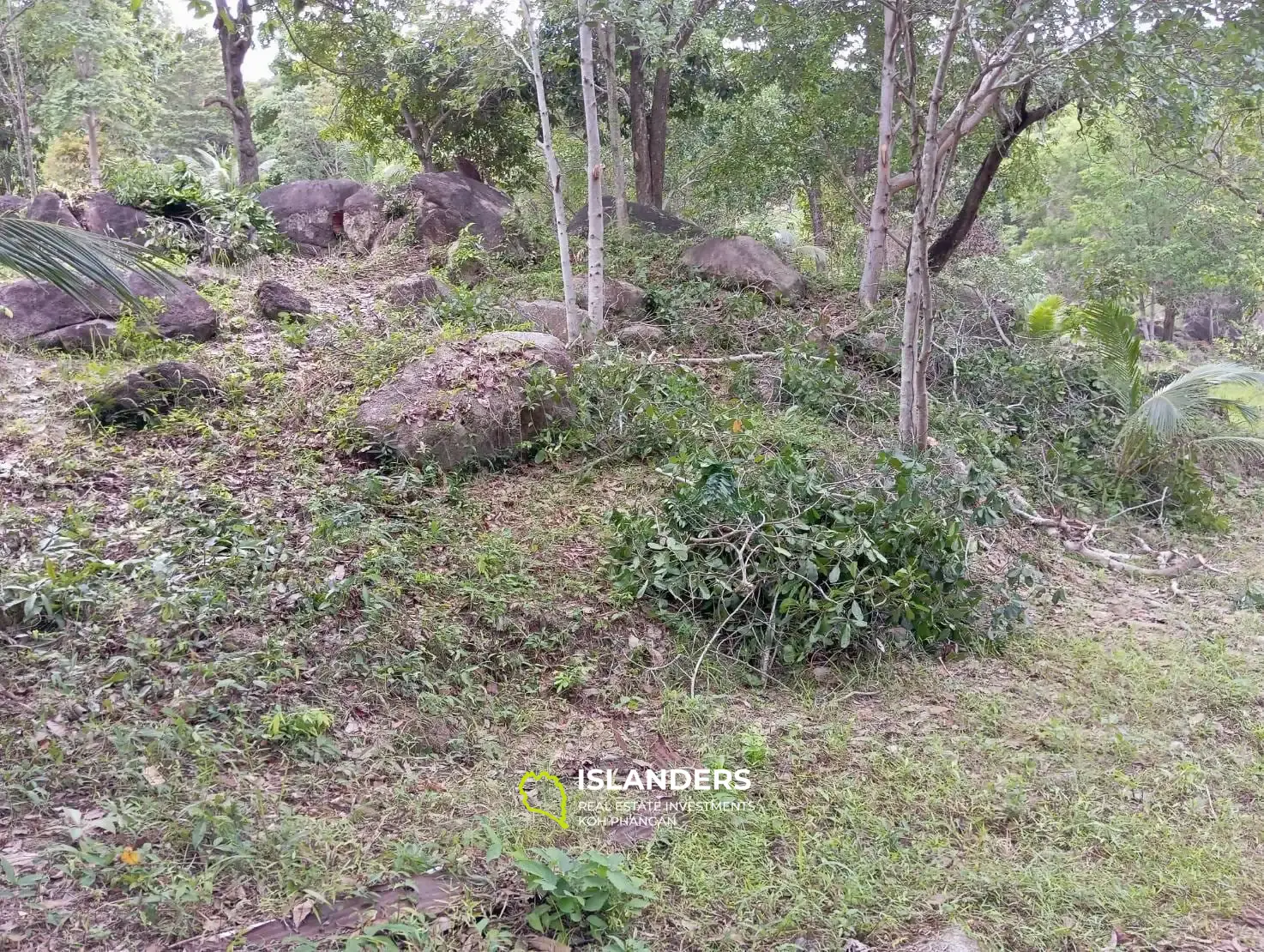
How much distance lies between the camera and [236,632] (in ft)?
13.2

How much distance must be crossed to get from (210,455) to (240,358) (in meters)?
1.65

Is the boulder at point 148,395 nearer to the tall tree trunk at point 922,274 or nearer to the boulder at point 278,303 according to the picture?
the boulder at point 278,303

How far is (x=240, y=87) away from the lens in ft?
Answer: 36.5

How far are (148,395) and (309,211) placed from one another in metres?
5.27

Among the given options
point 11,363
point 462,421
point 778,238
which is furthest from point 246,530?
point 778,238

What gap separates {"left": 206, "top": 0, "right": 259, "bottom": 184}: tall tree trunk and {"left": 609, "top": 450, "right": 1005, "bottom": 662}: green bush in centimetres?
876

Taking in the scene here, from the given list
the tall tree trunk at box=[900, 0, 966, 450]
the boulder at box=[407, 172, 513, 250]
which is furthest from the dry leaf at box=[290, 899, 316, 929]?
the boulder at box=[407, 172, 513, 250]

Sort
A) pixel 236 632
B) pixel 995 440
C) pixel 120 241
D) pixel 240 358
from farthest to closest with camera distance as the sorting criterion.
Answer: pixel 995 440
pixel 240 358
pixel 236 632
pixel 120 241

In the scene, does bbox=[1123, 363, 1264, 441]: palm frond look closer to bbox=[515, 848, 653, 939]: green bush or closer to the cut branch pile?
the cut branch pile

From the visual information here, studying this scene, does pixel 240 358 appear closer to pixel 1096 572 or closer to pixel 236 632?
pixel 236 632

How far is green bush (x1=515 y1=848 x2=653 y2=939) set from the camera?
270cm

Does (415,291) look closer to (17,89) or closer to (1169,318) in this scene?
(17,89)

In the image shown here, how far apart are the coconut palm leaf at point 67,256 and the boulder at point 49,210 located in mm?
6554

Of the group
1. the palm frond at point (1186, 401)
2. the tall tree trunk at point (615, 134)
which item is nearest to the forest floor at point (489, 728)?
the palm frond at point (1186, 401)
